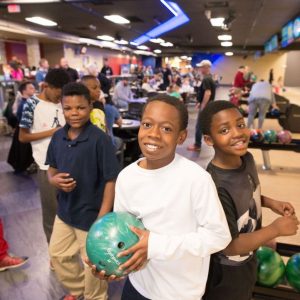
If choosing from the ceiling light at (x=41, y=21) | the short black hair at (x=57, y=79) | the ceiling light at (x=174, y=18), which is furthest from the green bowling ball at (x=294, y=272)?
the ceiling light at (x=41, y=21)

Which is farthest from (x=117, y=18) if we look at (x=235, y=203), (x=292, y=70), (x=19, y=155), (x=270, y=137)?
(x=292, y=70)

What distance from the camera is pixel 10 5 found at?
6.73 meters

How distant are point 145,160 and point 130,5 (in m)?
7.67

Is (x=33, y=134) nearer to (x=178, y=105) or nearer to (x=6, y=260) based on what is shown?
(x=6, y=260)

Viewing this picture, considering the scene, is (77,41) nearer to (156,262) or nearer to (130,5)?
(130,5)

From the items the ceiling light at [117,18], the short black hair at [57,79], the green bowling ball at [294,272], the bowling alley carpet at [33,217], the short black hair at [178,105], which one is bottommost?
the bowling alley carpet at [33,217]

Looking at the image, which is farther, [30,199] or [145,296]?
[30,199]

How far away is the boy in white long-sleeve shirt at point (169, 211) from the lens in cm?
108

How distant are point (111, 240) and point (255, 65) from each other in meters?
28.5

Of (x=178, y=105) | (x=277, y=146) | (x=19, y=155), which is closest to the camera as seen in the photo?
(x=178, y=105)

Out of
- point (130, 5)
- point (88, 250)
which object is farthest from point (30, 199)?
point (130, 5)

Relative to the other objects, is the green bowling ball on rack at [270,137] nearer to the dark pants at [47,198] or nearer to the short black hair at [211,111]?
the dark pants at [47,198]

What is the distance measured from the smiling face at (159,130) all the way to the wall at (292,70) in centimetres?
2612

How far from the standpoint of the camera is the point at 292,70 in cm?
2423
